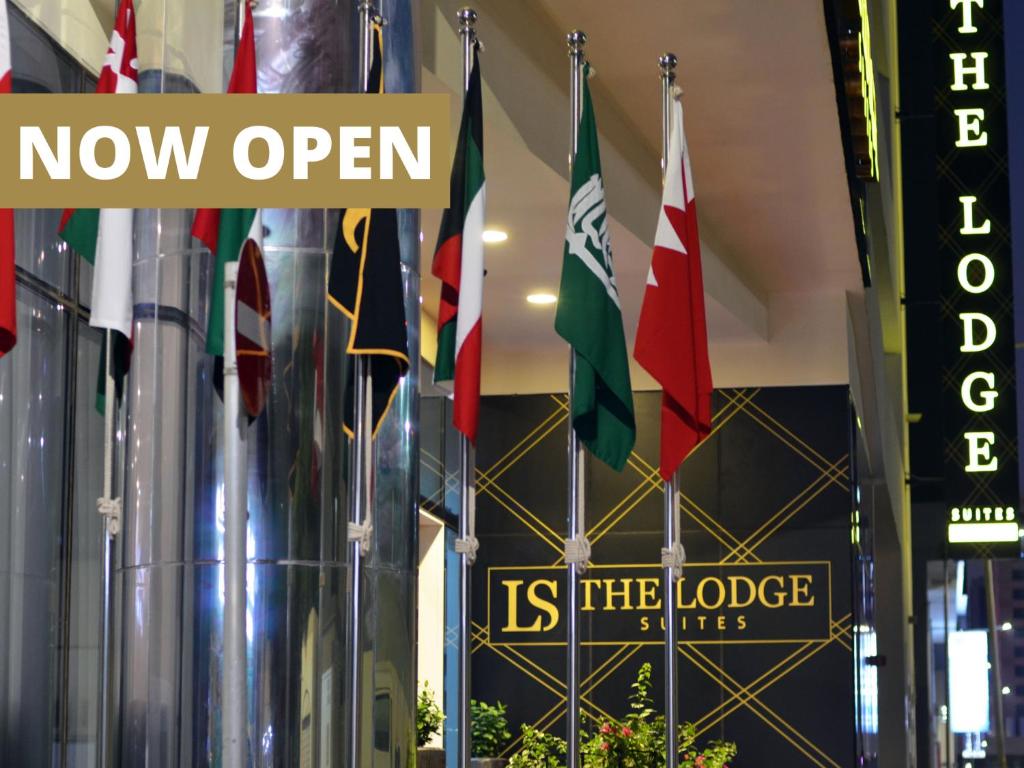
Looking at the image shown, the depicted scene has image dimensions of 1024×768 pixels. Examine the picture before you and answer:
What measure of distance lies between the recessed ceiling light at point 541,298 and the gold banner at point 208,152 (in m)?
7.21

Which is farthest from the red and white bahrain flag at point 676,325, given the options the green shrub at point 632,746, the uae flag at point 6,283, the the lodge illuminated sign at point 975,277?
the the lodge illuminated sign at point 975,277

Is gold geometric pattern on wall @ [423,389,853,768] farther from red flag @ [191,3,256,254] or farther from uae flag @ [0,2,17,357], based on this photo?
uae flag @ [0,2,17,357]

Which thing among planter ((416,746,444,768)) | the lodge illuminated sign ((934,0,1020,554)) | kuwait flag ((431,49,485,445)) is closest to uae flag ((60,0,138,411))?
kuwait flag ((431,49,485,445))

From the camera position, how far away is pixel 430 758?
13234mm

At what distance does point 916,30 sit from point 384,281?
58.3 feet

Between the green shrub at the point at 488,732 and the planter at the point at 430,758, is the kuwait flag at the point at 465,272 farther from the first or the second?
the green shrub at the point at 488,732

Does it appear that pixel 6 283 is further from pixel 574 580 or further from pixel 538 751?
pixel 538 751

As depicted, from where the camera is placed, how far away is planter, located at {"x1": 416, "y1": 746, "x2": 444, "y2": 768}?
43.1 feet

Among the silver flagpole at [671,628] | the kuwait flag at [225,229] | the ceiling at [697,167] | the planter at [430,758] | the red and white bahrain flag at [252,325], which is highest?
the ceiling at [697,167]

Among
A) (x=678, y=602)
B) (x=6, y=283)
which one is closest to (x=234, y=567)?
(x=6, y=283)

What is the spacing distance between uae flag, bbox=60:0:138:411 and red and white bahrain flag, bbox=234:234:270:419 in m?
0.79

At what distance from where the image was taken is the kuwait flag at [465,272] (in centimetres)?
686

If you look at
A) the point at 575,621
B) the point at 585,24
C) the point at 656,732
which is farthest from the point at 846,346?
the point at 575,621

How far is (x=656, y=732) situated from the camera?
1323cm
